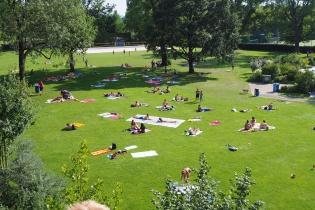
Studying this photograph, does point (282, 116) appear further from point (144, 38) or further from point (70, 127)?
point (144, 38)

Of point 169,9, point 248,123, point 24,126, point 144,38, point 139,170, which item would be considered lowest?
point 139,170

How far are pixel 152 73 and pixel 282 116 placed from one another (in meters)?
27.3

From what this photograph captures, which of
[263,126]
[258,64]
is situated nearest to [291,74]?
[258,64]

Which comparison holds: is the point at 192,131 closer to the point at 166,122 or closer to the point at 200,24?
the point at 166,122

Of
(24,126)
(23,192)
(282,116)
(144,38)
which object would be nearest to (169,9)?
(144,38)

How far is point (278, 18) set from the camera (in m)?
84.7

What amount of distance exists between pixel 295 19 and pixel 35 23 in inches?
2515

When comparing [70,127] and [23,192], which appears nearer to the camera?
[23,192]

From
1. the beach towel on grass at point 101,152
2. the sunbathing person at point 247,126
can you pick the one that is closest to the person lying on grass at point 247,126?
the sunbathing person at point 247,126

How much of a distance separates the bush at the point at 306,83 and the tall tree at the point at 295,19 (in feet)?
139

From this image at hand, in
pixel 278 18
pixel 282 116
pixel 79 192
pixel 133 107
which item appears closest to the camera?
pixel 79 192

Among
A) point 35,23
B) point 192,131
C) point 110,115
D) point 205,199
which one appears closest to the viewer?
point 205,199

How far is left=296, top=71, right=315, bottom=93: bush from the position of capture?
3900 centimetres

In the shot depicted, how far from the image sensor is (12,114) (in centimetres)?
1502
